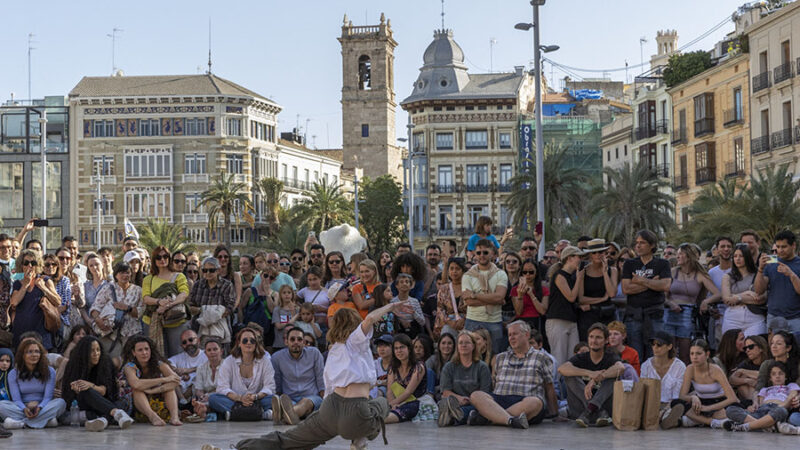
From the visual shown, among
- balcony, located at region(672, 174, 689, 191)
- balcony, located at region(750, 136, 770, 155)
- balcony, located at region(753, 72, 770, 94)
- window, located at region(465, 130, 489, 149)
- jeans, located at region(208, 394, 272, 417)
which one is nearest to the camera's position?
jeans, located at region(208, 394, 272, 417)

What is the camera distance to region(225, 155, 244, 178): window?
87.3 m

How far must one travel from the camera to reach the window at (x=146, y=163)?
86.9m

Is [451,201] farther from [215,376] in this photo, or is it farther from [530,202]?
[215,376]

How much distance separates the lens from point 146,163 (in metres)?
87.1

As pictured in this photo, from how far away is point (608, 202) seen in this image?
50500 mm

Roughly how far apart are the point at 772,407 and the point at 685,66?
46.0 meters

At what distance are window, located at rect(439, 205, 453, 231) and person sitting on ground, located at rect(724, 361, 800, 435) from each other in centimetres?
7103

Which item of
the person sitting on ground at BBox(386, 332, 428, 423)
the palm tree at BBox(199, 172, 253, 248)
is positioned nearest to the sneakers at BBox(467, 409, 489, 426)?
the person sitting on ground at BBox(386, 332, 428, 423)

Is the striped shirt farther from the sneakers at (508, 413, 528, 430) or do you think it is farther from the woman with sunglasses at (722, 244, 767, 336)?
the woman with sunglasses at (722, 244, 767, 336)

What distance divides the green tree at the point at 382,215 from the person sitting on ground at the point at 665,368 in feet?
226

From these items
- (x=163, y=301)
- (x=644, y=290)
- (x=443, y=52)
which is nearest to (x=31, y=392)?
(x=163, y=301)

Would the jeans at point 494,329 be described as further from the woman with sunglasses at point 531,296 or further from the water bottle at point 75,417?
the water bottle at point 75,417

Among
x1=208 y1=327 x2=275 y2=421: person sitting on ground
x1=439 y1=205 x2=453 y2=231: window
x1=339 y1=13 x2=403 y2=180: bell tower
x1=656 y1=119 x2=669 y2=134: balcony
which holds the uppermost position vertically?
x1=339 y1=13 x2=403 y2=180: bell tower

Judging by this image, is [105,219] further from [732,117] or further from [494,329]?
[494,329]
